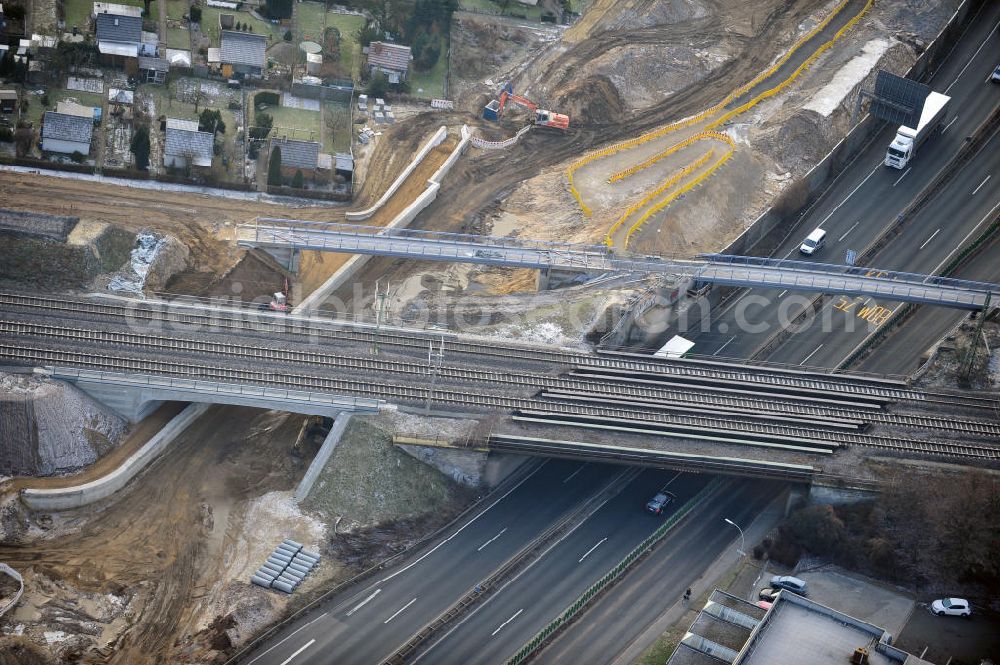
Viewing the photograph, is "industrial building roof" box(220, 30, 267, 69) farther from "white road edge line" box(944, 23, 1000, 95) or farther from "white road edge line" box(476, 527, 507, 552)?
"white road edge line" box(944, 23, 1000, 95)

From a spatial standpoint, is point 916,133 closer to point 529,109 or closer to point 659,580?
point 529,109

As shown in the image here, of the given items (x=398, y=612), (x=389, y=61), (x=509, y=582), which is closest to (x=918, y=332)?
(x=509, y=582)

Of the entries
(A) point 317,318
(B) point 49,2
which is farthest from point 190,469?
(B) point 49,2

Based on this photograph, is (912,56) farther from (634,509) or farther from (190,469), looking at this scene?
(190,469)

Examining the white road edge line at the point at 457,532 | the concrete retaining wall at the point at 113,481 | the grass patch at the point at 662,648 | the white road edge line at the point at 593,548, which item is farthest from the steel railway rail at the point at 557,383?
the grass patch at the point at 662,648

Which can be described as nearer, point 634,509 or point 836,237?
point 634,509

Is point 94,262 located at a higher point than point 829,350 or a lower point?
lower

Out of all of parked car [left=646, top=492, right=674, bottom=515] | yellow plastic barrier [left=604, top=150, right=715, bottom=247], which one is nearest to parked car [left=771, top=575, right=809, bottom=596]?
parked car [left=646, top=492, right=674, bottom=515]

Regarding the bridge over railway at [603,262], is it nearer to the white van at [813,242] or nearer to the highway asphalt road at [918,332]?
the highway asphalt road at [918,332]
